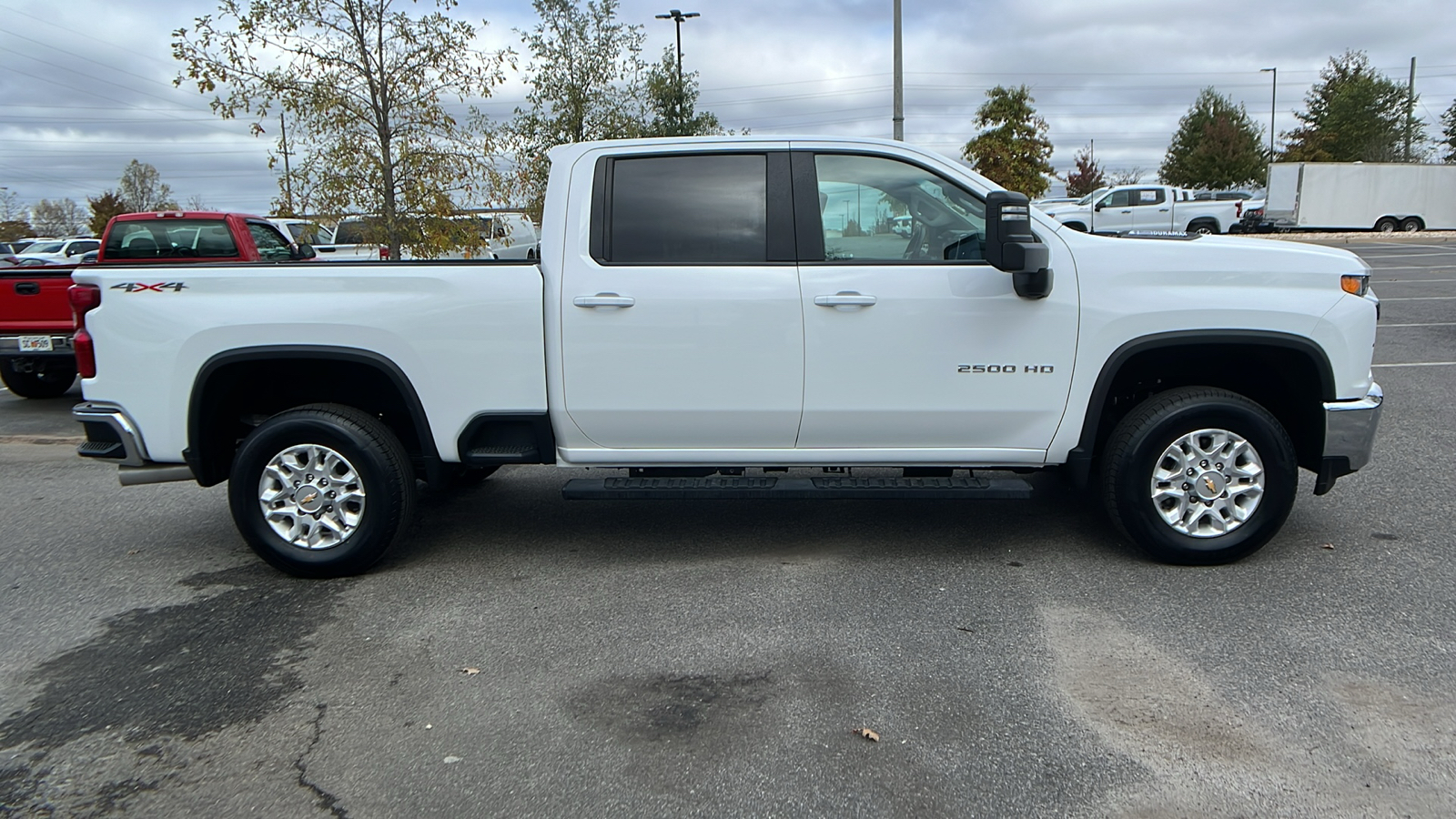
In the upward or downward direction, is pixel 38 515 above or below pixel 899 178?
below

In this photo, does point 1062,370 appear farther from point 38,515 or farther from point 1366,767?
point 38,515

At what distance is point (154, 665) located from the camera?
13.3 ft

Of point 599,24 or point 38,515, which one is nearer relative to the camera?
point 38,515

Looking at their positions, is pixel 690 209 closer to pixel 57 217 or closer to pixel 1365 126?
pixel 1365 126

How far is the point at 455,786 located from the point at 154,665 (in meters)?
1.66

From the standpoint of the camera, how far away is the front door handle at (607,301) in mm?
4684

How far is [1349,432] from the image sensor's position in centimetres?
470

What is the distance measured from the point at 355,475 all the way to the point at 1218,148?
176 feet

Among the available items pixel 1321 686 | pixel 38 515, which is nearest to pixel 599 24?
pixel 38 515

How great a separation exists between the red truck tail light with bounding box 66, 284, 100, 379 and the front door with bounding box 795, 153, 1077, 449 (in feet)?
10.5

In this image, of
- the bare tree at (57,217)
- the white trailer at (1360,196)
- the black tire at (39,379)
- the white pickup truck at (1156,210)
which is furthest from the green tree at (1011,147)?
the bare tree at (57,217)

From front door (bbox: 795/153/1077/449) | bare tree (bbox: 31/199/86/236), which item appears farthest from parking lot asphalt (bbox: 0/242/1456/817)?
bare tree (bbox: 31/199/86/236)

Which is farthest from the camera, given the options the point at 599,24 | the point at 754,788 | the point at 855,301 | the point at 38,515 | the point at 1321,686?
the point at 599,24

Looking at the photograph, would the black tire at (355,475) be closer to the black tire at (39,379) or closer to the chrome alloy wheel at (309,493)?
the chrome alloy wheel at (309,493)
